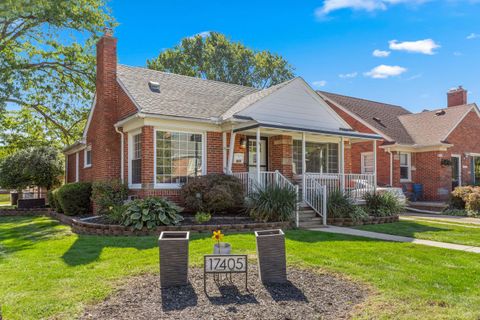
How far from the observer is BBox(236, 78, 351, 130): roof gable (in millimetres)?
13422

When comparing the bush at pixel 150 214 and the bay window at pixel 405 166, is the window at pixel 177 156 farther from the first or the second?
the bay window at pixel 405 166

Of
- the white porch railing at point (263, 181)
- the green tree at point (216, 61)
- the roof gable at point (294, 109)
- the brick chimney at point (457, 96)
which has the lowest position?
the white porch railing at point (263, 181)

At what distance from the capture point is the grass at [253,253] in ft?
14.6

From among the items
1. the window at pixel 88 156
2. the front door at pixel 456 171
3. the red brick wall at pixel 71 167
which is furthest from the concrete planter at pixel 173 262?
the front door at pixel 456 171

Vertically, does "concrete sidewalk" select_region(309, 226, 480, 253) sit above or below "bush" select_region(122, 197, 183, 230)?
below

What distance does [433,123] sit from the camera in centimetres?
2150

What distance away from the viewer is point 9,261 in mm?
6957

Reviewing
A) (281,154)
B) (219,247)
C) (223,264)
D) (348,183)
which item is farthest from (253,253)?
(348,183)

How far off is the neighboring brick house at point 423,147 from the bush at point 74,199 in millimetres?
13543

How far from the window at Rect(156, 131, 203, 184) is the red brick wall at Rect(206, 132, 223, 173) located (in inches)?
10.7

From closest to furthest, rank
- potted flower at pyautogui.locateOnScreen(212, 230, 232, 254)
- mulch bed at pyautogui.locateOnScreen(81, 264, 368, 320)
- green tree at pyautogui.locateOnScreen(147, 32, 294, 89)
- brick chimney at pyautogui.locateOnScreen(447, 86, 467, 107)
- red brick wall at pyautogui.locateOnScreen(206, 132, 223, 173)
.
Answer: mulch bed at pyautogui.locateOnScreen(81, 264, 368, 320) < potted flower at pyautogui.locateOnScreen(212, 230, 232, 254) < red brick wall at pyautogui.locateOnScreen(206, 132, 223, 173) < brick chimney at pyautogui.locateOnScreen(447, 86, 467, 107) < green tree at pyautogui.locateOnScreen(147, 32, 294, 89)

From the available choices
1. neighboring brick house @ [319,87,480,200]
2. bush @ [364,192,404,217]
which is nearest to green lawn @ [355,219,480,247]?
bush @ [364,192,404,217]

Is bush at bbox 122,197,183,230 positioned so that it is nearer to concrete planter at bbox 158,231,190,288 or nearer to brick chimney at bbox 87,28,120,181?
brick chimney at bbox 87,28,120,181

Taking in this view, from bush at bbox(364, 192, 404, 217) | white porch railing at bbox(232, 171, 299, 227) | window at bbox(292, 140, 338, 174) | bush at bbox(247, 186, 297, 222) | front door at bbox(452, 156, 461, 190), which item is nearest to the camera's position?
bush at bbox(247, 186, 297, 222)
